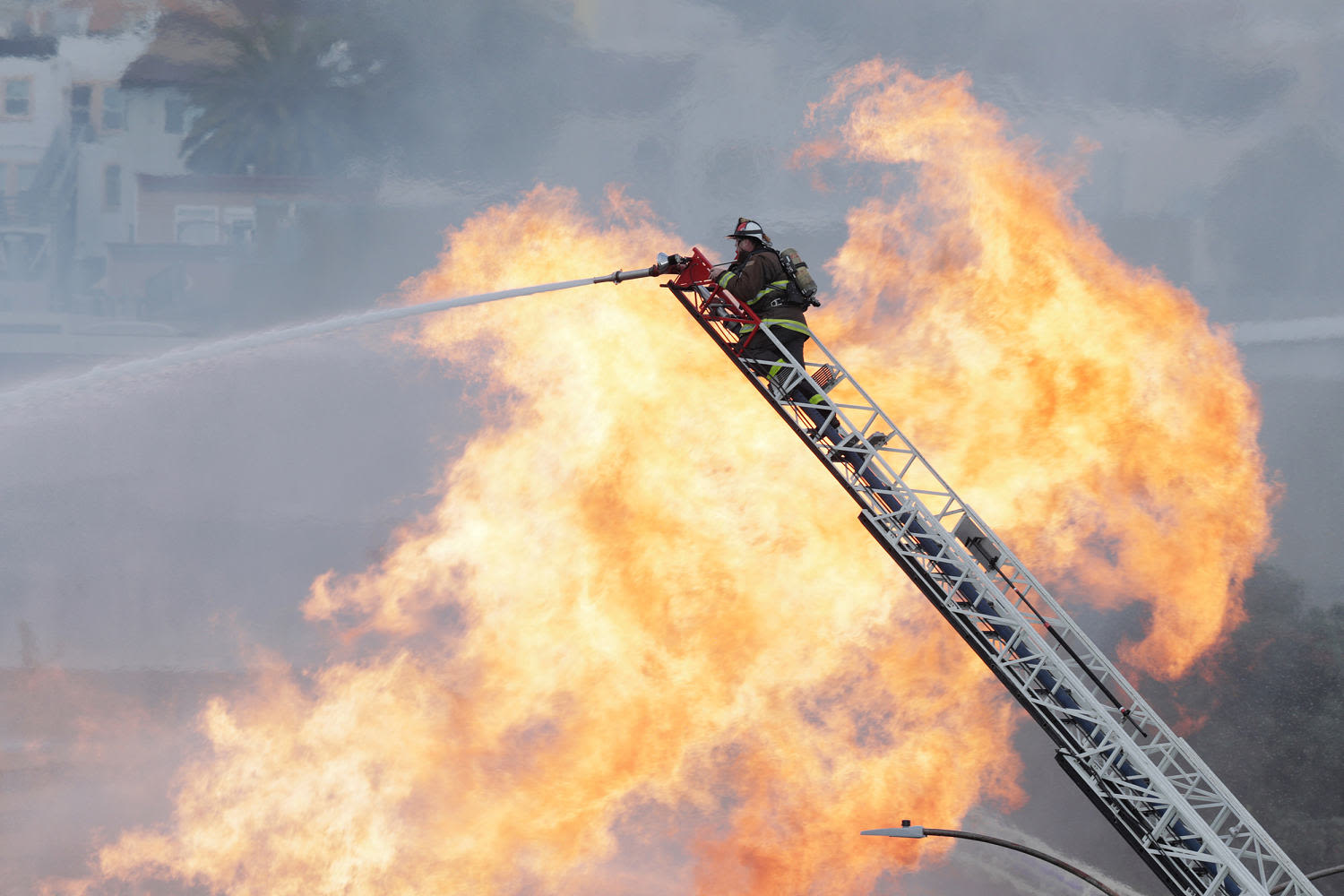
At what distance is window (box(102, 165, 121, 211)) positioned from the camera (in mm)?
24812

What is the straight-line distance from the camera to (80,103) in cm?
2452

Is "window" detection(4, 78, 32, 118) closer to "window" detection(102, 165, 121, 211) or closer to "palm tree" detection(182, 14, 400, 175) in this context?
"window" detection(102, 165, 121, 211)

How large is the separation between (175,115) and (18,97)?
11.4ft

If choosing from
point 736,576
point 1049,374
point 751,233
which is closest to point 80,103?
point 736,576

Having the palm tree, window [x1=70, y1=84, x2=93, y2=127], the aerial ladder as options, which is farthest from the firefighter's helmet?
window [x1=70, y1=84, x2=93, y2=127]

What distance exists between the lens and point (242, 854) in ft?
63.8

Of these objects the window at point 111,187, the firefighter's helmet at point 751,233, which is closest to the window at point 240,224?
the window at point 111,187

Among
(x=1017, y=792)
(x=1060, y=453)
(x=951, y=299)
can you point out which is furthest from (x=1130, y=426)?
(x=1017, y=792)

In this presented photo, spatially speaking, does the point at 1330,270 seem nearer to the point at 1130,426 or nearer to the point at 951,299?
the point at 1130,426

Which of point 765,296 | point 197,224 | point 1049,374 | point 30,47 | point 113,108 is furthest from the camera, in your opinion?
point 197,224

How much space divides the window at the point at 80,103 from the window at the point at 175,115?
5.46 feet

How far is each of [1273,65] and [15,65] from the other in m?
28.9

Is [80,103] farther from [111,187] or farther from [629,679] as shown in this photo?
[629,679]

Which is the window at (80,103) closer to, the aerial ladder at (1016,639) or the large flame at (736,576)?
the large flame at (736,576)
